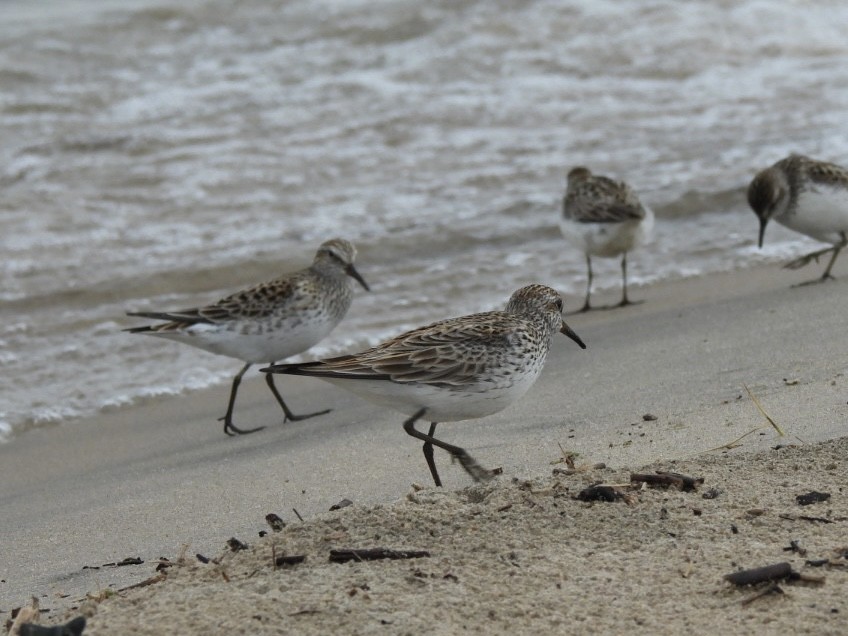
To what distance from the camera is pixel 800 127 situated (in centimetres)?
1229

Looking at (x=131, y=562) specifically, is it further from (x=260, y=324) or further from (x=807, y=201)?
(x=807, y=201)

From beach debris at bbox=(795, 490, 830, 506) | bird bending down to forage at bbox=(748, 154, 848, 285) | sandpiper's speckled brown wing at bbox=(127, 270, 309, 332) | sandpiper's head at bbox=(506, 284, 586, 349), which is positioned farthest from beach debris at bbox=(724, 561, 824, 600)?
bird bending down to forage at bbox=(748, 154, 848, 285)

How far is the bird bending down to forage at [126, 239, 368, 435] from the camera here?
23.2 ft

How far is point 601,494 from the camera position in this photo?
4328 mm

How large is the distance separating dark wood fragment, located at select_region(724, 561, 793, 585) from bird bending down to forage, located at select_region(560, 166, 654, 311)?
16.9ft

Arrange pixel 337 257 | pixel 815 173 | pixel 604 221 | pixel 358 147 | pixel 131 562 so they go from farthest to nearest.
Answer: pixel 358 147 → pixel 604 221 → pixel 815 173 → pixel 337 257 → pixel 131 562

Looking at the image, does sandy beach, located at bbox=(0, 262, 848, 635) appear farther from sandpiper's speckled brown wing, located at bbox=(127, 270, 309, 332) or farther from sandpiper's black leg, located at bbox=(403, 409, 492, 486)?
sandpiper's speckled brown wing, located at bbox=(127, 270, 309, 332)

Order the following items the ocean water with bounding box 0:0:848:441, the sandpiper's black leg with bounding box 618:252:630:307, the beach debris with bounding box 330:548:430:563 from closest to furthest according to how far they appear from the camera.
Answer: the beach debris with bounding box 330:548:430:563, the sandpiper's black leg with bounding box 618:252:630:307, the ocean water with bounding box 0:0:848:441

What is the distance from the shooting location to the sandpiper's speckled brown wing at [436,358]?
5.00 metres

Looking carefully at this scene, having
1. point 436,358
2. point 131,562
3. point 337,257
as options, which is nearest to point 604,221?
point 337,257

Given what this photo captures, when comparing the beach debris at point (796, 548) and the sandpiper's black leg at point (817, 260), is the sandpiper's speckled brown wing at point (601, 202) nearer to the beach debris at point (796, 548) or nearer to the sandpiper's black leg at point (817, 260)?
the sandpiper's black leg at point (817, 260)

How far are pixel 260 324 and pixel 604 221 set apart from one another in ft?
9.82

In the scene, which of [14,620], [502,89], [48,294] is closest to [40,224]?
[48,294]

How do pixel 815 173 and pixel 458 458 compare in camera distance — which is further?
pixel 815 173
